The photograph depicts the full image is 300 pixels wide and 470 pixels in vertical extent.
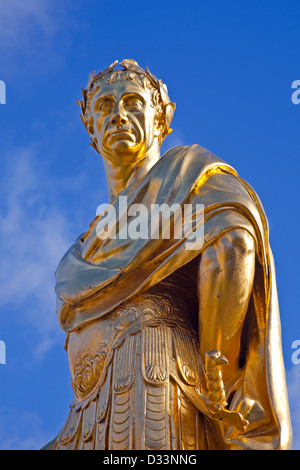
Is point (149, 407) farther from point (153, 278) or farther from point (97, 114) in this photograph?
point (97, 114)

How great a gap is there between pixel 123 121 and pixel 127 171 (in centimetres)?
45

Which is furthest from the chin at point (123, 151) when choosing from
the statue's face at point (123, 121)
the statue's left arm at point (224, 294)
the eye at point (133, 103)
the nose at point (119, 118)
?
the statue's left arm at point (224, 294)

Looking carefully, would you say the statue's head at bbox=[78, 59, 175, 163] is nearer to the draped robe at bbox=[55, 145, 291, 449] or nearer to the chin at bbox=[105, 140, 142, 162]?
the chin at bbox=[105, 140, 142, 162]

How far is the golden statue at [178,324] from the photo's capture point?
868cm

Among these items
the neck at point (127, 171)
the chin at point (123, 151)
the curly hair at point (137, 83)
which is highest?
the curly hair at point (137, 83)

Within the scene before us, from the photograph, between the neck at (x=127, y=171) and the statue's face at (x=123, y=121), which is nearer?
the statue's face at (x=123, y=121)

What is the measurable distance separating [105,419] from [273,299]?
1612mm

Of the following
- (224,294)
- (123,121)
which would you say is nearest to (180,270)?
(224,294)

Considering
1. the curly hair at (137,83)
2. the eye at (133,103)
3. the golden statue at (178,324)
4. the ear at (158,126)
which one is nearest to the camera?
the golden statue at (178,324)

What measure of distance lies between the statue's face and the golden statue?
0.37m

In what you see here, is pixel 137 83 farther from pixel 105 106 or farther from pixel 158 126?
pixel 158 126

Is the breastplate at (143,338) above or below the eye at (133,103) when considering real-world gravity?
below

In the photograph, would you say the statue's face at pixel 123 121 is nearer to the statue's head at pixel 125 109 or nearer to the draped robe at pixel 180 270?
the statue's head at pixel 125 109
